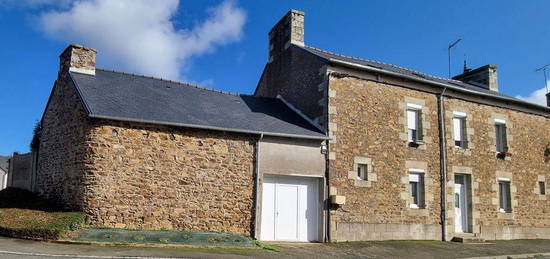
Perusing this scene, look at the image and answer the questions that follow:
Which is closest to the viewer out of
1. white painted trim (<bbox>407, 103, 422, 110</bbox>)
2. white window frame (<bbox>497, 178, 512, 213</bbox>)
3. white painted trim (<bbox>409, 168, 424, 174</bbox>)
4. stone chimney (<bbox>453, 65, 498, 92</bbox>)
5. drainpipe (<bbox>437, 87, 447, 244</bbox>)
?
white painted trim (<bbox>409, 168, 424, 174</bbox>)

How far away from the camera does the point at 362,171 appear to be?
534 inches

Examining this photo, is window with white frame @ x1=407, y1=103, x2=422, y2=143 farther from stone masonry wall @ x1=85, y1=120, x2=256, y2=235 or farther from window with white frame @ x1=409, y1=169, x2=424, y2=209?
stone masonry wall @ x1=85, y1=120, x2=256, y2=235

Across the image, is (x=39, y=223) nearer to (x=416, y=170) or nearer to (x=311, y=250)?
(x=311, y=250)

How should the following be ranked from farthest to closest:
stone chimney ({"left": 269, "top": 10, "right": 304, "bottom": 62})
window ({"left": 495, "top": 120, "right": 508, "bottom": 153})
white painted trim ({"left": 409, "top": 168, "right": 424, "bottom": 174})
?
window ({"left": 495, "top": 120, "right": 508, "bottom": 153}), stone chimney ({"left": 269, "top": 10, "right": 304, "bottom": 62}), white painted trim ({"left": 409, "top": 168, "right": 424, "bottom": 174})

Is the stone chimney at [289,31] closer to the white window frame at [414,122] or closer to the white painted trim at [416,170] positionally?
the white window frame at [414,122]

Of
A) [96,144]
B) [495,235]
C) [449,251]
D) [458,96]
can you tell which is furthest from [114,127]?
[495,235]

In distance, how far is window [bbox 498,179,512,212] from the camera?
643 inches

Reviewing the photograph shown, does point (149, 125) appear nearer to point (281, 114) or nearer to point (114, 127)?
point (114, 127)

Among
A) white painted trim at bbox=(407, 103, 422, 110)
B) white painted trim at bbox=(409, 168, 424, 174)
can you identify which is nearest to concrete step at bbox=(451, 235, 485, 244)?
white painted trim at bbox=(409, 168, 424, 174)

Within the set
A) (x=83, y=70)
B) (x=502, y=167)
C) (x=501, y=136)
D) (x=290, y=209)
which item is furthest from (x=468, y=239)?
(x=83, y=70)

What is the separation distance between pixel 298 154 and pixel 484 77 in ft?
37.6

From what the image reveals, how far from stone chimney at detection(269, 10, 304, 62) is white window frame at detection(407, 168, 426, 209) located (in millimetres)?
5688

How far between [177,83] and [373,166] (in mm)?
6401


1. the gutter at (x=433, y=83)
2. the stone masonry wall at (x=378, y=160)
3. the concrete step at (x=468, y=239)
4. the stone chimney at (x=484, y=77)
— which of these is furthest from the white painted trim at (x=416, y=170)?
the stone chimney at (x=484, y=77)
